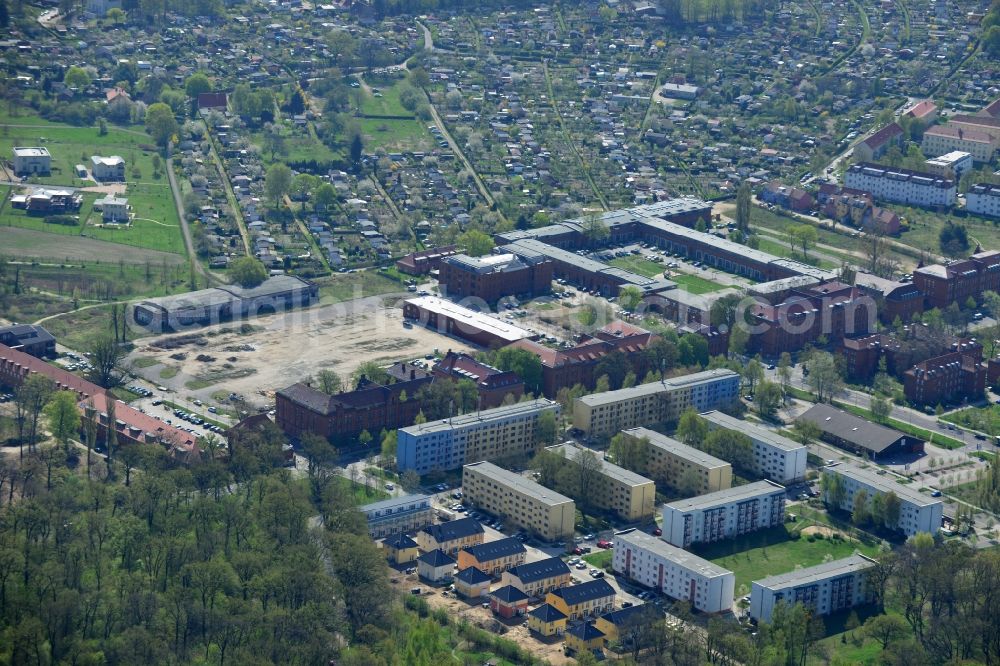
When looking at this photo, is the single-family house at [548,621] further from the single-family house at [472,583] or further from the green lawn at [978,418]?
the green lawn at [978,418]

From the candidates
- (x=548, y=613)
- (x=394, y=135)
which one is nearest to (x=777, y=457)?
(x=548, y=613)

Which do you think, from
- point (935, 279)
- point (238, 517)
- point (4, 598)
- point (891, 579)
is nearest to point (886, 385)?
→ point (935, 279)

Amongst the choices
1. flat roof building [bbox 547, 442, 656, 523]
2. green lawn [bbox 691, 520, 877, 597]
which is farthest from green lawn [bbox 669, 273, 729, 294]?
green lawn [bbox 691, 520, 877, 597]

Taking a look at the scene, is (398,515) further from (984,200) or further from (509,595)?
(984,200)

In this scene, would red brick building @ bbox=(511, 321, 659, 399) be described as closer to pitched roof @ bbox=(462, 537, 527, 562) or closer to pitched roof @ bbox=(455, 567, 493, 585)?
pitched roof @ bbox=(462, 537, 527, 562)

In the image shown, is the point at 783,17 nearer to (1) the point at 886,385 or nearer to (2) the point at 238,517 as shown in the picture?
(1) the point at 886,385
